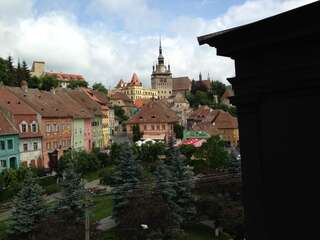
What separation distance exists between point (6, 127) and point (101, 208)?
17537 millimetres

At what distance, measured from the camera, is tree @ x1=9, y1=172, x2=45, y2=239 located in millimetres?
27625

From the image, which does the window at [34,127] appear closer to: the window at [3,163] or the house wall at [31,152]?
the house wall at [31,152]

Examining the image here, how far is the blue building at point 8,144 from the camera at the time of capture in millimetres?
48062

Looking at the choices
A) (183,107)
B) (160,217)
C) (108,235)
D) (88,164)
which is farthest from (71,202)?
(183,107)

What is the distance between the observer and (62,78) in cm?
16688

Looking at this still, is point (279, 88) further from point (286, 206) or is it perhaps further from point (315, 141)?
point (286, 206)

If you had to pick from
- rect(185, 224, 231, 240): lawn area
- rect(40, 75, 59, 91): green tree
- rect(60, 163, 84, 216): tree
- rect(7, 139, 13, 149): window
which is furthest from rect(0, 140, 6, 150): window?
rect(40, 75, 59, 91): green tree

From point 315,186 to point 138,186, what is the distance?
2602cm

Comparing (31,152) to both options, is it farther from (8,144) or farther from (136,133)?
(136,133)

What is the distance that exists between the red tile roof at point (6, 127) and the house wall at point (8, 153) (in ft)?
1.45

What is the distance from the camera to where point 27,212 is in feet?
91.2

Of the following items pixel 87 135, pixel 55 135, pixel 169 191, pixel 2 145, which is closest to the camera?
pixel 169 191

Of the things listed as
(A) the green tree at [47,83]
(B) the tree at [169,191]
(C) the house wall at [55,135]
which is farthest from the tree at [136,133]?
(B) the tree at [169,191]

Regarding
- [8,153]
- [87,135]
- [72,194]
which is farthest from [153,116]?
[72,194]
